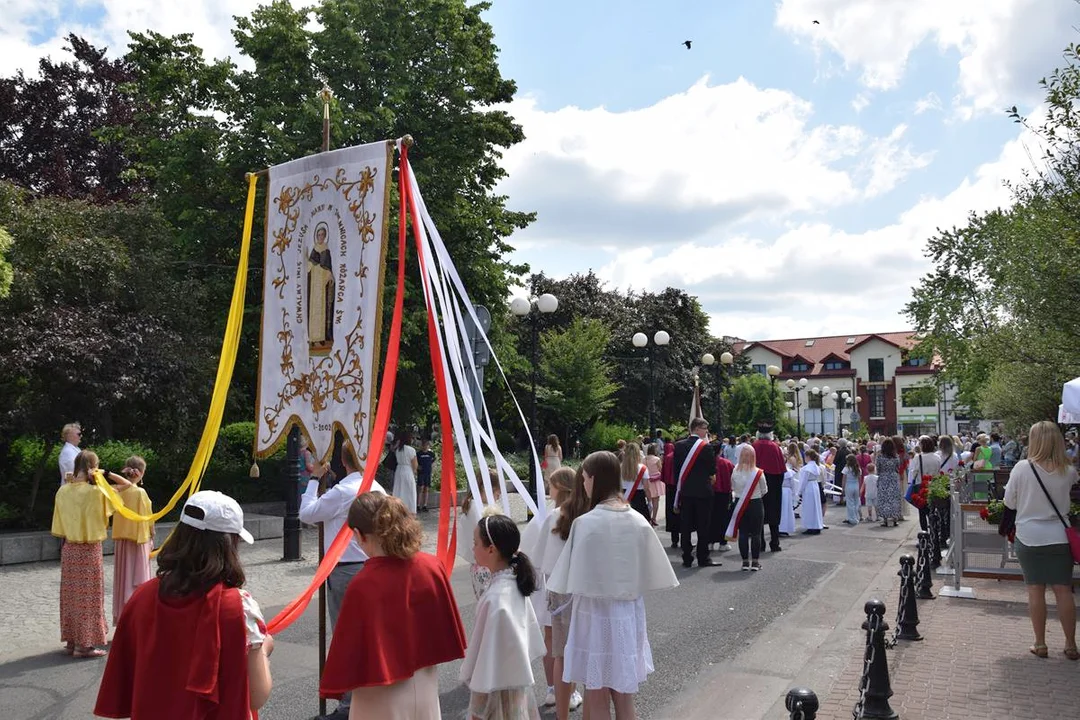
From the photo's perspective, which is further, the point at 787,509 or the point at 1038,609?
the point at 787,509

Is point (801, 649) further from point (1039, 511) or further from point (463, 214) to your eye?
point (463, 214)

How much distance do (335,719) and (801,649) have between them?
14.4ft

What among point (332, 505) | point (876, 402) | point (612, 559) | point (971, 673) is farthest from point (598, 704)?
point (876, 402)

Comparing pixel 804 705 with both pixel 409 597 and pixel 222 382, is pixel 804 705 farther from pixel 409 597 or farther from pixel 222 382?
pixel 222 382

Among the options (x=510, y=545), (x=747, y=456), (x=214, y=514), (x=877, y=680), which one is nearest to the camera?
(x=214, y=514)

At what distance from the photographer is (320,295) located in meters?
6.05

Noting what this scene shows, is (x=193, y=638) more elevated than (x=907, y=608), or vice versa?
(x=193, y=638)

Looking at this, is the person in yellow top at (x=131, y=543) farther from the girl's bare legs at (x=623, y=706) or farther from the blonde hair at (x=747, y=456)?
the blonde hair at (x=747, y=456)

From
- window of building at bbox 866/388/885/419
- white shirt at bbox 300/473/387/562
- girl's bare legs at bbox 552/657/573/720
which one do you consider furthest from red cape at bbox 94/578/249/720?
window of building at bbox 866/388/885/419

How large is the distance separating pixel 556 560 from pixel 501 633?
4.27 feet

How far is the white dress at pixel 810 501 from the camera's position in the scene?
16672 mm

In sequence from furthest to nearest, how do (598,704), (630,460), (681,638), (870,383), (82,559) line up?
(870,383), (630,460), (681,638), (82,559), (598,704)

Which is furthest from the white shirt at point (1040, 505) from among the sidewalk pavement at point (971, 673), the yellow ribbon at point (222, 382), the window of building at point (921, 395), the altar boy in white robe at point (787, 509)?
the window of building at point (921, 395)

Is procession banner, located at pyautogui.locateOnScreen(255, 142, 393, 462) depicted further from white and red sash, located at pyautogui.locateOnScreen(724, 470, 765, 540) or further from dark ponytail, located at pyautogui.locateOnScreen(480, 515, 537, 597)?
white and red sash, located at pyautogui.locateOnScreen(724, 470, 765, 540)
